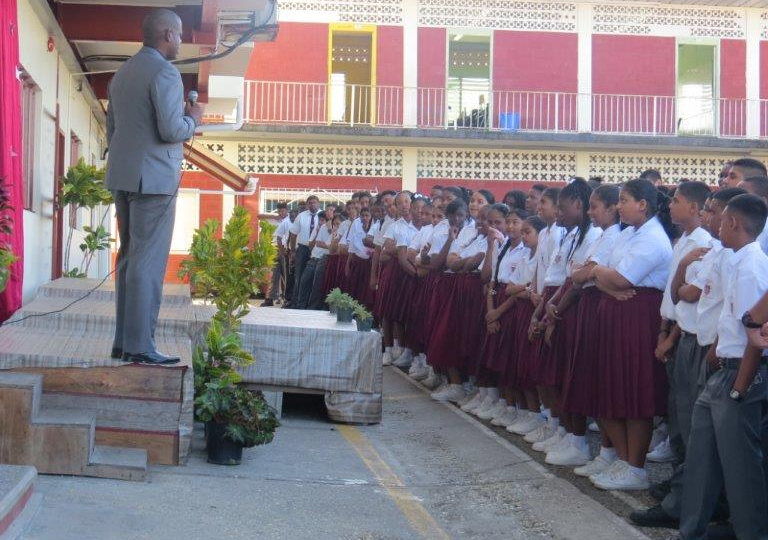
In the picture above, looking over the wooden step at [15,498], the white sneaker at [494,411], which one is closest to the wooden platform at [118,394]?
the wooden step at [15,498]

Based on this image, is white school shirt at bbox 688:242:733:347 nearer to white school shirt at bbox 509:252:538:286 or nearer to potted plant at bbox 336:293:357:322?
white school shirt at bbox 509:252:538:286

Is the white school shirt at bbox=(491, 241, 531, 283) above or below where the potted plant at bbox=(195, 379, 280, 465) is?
above

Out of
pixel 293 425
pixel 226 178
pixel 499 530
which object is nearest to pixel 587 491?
pixel 499 530

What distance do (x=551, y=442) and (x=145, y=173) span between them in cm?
370

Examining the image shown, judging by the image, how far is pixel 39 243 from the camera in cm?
1205

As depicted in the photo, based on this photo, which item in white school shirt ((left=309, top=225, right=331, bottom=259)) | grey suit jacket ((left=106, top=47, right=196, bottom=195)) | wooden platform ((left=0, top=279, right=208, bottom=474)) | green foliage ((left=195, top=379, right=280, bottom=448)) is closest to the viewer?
wooden platform ((left=0, top=279, right=208, bottom=474))

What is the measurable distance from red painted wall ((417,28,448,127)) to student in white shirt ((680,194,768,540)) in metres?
22.3

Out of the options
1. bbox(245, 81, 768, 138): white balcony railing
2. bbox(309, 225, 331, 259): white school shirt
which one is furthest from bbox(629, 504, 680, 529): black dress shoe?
bbox(245, 81, 768, 138): white balcony railing

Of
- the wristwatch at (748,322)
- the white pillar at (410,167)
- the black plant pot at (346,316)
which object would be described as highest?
the white pillar at (410,167)

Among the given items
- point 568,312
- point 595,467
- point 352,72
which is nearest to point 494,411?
point 568,312

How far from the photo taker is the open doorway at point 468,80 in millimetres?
28234

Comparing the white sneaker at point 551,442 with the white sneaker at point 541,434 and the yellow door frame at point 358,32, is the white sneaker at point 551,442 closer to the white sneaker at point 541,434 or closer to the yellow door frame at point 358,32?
the white sneaker at point 541,434

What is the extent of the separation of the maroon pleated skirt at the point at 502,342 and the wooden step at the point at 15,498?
4.82m

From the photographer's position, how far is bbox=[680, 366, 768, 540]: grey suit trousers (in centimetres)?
550
